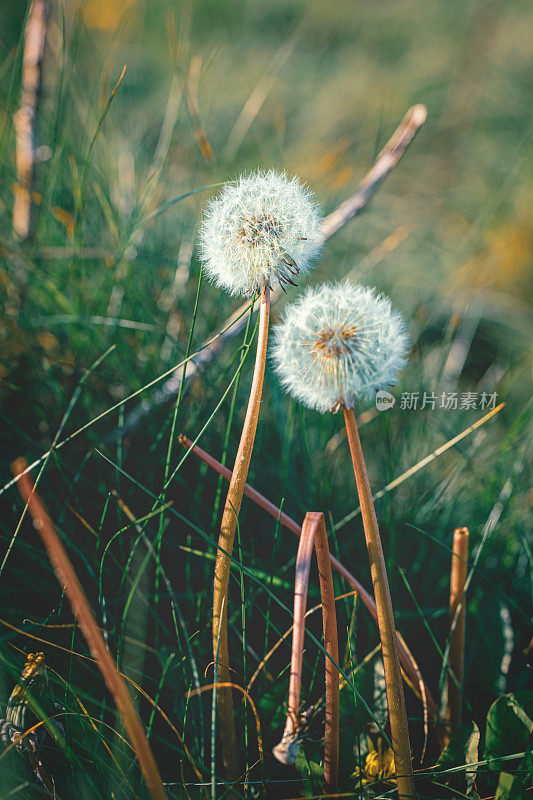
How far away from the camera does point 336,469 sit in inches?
37.4

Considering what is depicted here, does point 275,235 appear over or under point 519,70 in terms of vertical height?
under

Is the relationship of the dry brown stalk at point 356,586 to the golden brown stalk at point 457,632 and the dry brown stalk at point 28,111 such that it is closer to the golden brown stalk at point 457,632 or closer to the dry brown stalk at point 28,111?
the golden brown stalk at point 457,632

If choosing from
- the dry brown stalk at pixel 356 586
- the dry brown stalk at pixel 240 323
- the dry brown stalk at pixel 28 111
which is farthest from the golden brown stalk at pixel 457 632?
the dry brown stalk at pixel 28 111

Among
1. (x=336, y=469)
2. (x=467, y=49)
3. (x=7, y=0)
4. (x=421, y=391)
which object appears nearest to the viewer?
(x=336, y=469)

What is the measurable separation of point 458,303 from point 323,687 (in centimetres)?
116

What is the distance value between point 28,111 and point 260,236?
2.62 feet

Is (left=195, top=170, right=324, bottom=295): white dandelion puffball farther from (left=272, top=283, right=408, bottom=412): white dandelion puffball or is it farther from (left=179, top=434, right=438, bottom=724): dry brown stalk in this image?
(left=179, top=434, right=438, bottom=724): dry brown stalk

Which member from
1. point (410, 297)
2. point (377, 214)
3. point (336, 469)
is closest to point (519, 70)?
point (377, 214)

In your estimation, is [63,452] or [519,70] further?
[519,70]

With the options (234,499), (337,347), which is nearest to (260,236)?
(337,347)

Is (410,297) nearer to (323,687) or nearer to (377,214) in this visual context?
(377,214)

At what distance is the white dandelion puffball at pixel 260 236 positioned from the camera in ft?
1.59

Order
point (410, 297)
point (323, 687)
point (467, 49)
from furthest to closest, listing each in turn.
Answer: point (467, 49), point (410, 297), point (323, 687)

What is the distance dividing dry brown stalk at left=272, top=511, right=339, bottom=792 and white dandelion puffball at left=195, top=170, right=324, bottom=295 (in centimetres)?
20
